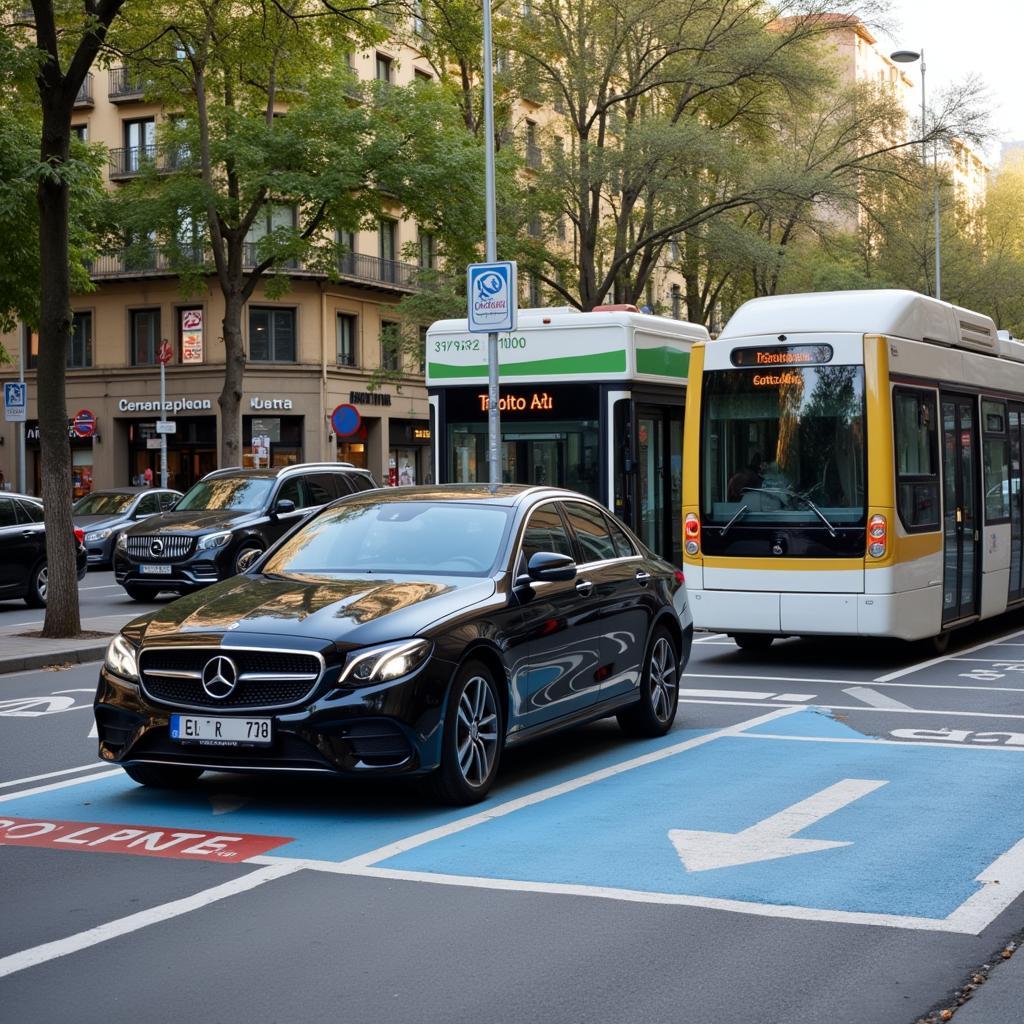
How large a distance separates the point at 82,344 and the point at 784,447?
1762 inches

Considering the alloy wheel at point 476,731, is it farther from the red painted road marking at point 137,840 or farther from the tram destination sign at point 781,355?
the tram destination sign at point 781,355

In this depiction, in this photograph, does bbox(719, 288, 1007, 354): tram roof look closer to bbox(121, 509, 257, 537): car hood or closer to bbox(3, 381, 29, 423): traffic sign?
bbox(121, 509, 257, 537): car hood

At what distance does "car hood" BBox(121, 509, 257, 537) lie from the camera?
22453 mm

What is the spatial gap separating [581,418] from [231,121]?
20.3 metres

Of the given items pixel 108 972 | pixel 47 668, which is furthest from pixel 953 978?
pixel 47 668

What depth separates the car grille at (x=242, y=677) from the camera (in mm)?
7582

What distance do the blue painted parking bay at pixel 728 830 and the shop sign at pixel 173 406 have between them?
45085mm

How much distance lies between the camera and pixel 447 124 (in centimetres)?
3656

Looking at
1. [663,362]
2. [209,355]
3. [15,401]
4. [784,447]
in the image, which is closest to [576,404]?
[663,362]

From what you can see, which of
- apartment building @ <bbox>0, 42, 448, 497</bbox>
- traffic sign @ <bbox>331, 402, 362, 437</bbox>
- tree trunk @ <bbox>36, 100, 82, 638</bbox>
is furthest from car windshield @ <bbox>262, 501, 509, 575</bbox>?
apartment building @ <bbox>0, 42, 448, 497</bbox>

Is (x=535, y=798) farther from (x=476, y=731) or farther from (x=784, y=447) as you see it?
(x=784, y=447)

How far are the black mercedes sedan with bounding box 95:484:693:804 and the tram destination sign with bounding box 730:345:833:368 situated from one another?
514 centimetres

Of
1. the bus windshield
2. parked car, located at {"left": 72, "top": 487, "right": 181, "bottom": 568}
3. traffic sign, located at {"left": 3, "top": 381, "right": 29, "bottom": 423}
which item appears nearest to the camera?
the bus windshield

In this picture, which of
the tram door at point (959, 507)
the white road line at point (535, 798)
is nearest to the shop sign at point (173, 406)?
the tram door at point (959, 507)
